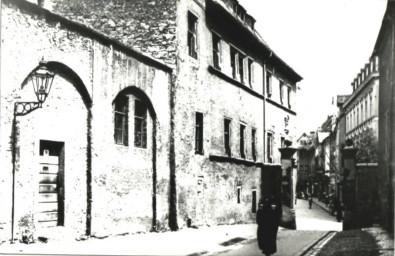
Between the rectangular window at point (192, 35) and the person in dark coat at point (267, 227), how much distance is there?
4644 mm

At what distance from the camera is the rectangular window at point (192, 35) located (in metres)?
11.9

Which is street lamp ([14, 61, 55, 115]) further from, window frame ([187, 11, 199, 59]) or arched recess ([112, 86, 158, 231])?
window frame ([187, 11, 199, 59])

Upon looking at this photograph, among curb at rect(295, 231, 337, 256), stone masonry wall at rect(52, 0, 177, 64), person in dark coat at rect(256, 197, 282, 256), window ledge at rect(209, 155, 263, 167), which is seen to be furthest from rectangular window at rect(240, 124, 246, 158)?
person in dark coat at rect(256, 197, 282, 256)

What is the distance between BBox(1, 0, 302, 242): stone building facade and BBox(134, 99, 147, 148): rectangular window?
29 millimetres

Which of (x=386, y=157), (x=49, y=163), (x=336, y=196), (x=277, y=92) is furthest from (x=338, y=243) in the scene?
(x=277, y=92)

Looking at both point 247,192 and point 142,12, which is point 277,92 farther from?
point 142,12

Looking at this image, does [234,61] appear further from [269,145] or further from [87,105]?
[87,105]

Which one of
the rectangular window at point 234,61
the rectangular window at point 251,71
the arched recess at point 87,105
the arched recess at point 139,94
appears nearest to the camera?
the arched recess at point 87,105

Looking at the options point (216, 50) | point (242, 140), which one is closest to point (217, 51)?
point (216, 50)

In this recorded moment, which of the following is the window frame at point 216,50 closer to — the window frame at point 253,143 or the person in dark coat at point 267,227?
the window frame at point 253,143

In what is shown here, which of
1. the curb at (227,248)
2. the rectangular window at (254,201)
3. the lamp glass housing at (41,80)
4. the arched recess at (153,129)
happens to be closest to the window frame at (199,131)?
the arched recess at (153,129)

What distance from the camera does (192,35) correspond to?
39.7 ft

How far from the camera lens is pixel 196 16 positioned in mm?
12172

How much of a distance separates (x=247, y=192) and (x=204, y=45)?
4533mm
